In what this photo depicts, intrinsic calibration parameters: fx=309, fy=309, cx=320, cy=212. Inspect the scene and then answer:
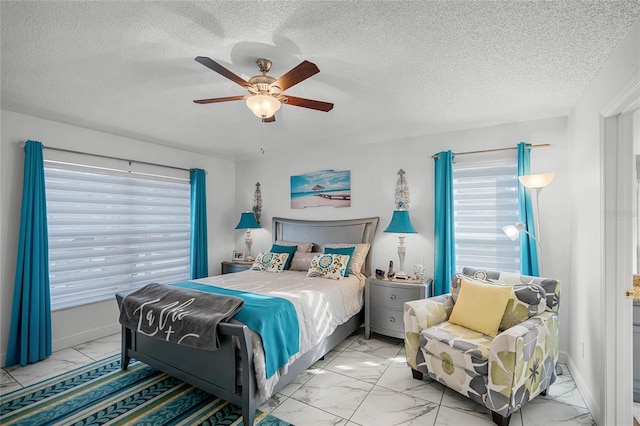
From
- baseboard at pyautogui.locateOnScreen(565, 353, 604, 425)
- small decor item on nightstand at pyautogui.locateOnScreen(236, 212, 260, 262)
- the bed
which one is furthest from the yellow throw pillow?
small decor item on nightstand at pyautogui.locateOnScreen(236, 212, 260, 262)

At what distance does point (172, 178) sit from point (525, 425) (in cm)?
470

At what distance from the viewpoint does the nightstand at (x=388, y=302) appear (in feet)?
11.0

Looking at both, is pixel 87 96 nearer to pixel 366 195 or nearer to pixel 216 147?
pixel 216 147

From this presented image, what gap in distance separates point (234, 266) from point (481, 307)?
3519 millimetres

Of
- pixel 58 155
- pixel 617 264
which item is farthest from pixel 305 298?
pixel 58 155

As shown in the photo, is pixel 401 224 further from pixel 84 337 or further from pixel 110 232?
pixel 84 337

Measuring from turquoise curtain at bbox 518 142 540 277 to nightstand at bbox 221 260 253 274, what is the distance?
11.6 feet

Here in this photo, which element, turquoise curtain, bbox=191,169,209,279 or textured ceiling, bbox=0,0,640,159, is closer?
textured ceiling, bbox=0,0,640,159

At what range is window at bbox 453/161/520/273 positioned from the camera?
11.1ft

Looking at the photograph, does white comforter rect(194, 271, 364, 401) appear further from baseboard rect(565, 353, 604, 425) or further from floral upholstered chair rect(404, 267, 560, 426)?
baseboard rect(565, 353, 604, 425)

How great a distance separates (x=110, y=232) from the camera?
3.79 metres

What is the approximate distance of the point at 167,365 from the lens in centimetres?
256

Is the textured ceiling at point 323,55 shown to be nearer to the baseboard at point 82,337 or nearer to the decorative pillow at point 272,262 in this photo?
the decorative pillow at point 272,262

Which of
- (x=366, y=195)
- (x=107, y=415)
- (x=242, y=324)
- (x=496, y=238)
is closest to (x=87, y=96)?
(x=242, y=324)
